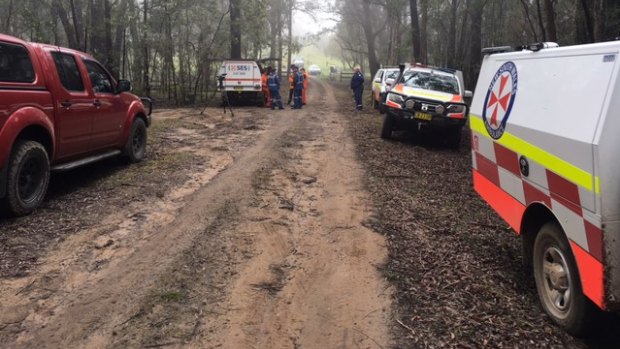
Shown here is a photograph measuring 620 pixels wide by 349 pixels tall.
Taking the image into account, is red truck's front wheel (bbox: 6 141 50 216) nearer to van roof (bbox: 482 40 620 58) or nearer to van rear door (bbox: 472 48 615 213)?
van rear door (bbox: 472 48 615 213)

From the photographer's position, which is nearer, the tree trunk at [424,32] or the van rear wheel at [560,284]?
the van rear wheel at [560,284]

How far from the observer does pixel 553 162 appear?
362cm

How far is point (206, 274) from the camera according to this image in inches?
180

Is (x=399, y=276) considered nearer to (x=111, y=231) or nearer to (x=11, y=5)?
(x=111, y=231)

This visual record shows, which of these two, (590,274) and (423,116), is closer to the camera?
(590,274)

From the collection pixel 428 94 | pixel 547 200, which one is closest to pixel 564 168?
pixel 547 200

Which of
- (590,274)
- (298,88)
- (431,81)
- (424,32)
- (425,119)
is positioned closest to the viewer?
(590,274)

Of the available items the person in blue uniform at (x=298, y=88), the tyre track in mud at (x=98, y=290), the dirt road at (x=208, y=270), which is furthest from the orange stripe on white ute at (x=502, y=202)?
the person in blue uniform at (x=298, y=88)

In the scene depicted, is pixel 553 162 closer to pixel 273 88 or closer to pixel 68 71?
pixel 68 71

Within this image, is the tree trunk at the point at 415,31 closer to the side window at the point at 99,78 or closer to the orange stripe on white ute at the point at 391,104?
the orange stripe on white ute at the point at 391,104

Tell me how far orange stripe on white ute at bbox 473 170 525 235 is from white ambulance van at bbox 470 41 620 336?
0.03 ft

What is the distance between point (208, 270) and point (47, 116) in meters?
3.16

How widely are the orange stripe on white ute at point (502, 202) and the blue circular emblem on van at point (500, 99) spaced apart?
21.5 inches

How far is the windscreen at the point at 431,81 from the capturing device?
12.6 m
